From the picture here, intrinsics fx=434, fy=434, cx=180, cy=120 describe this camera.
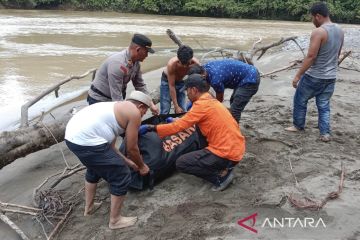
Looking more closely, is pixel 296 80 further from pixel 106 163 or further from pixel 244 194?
pixel 106 163

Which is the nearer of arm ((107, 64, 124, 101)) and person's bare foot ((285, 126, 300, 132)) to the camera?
arm ((107, 64, 124, 101))

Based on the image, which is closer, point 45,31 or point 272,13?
point 45,31

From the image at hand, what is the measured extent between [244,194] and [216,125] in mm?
705

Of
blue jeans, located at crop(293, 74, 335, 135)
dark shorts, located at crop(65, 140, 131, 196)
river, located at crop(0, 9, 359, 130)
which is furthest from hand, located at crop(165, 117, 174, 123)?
river, located at crop(0, 9, 359, 130)

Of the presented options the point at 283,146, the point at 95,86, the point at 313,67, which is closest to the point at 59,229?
the point at 95,86

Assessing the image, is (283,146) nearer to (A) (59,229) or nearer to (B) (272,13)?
(A) (59,229)

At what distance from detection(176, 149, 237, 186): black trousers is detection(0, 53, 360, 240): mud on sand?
0.51 feet

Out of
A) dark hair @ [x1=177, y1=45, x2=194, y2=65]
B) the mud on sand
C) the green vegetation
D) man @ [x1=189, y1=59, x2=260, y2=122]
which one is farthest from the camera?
the green vegetation

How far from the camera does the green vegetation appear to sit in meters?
37.4

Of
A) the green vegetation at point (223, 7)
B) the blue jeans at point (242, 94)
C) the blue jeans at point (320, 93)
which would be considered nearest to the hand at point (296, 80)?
the blue jeans at point (320, 93)

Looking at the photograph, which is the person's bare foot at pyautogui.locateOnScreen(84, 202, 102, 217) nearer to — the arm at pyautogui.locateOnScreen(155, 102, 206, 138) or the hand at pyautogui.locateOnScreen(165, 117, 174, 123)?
the arm at pyautogui.locateOnScreen(155, 102, 206, 138)

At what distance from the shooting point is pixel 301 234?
3.32 m

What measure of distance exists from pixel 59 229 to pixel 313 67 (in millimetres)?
3473

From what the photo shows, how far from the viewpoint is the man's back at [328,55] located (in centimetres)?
512
